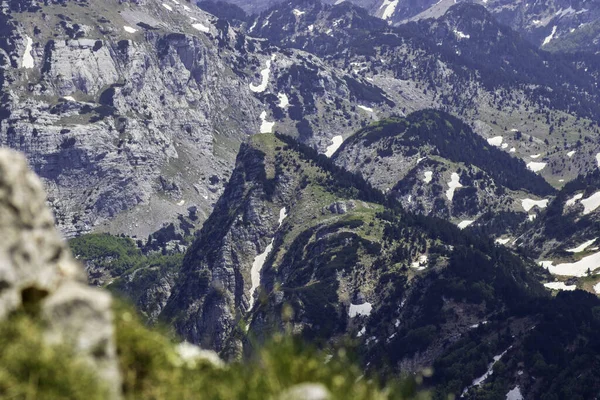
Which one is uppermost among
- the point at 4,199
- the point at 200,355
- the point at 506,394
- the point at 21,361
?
the point at 4,199

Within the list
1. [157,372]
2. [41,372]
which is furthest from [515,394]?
[41,372]

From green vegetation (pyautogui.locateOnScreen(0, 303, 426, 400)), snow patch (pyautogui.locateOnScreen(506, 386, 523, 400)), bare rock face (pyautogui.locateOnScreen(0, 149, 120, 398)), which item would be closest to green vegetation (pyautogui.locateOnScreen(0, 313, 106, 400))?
green vegetation (pyautogui.locateOnScreen(0, 303, 426, 400))

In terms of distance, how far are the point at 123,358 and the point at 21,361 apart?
166 inches

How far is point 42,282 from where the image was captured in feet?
57.1

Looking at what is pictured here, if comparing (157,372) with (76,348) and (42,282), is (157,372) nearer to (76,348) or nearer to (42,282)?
(76,348)

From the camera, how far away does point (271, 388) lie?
17812mm

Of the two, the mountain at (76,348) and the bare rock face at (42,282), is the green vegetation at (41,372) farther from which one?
the bare rock face at (42,282)

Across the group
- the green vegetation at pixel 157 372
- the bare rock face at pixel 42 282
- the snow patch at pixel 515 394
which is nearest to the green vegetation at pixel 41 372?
the green vegetation at pixel 157 372

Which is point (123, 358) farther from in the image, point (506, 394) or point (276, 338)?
point (506, 394)

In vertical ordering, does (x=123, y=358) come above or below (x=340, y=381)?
below

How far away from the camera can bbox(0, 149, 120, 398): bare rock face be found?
54.5 feet

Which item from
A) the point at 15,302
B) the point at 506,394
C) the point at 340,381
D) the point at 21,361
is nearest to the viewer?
the point at 21,361

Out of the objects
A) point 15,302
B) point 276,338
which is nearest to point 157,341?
point 276,338

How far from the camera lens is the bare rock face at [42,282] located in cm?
1661
